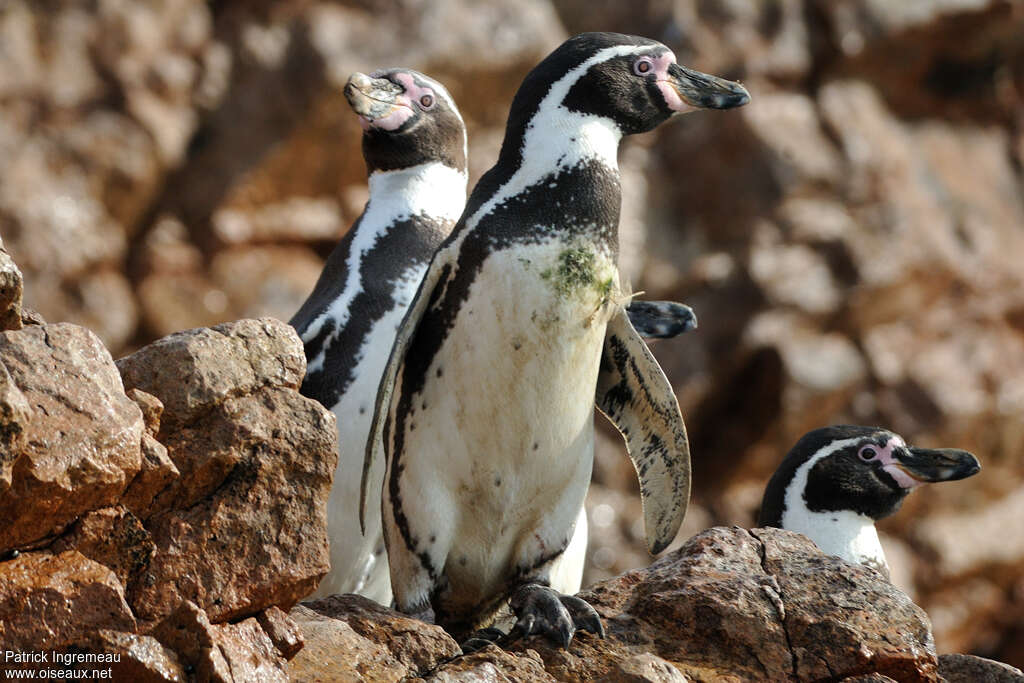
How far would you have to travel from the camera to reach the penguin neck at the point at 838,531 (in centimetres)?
435

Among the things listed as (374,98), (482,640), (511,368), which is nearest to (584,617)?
(482,640)

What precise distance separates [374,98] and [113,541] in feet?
7.55

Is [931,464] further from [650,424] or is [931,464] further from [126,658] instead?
[126,658]

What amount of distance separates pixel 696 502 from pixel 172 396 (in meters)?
7.46

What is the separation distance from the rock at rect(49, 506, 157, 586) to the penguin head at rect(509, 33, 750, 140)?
143cm

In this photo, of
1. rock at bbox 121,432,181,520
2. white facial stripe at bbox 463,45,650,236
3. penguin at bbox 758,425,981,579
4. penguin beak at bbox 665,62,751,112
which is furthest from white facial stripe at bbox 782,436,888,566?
rock at bbox 121,432,181,520

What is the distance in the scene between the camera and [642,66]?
11.1ft

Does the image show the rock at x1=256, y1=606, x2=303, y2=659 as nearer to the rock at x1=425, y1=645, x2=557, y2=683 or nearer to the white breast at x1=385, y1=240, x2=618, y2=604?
the rock at x1=425, y1=645, x2=557, y2=683

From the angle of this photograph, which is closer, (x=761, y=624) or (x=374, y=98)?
(x=761, y=624)

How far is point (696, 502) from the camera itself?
9688mm

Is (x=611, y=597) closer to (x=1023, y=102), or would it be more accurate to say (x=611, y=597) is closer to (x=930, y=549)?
(x=930, y=549)

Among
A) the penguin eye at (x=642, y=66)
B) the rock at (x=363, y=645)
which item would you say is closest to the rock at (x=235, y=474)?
the rock at (x=363, y=645)

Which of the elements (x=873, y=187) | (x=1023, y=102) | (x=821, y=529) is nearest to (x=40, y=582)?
(x=821, y=529)

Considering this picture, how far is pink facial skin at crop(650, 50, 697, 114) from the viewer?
11.1ft
